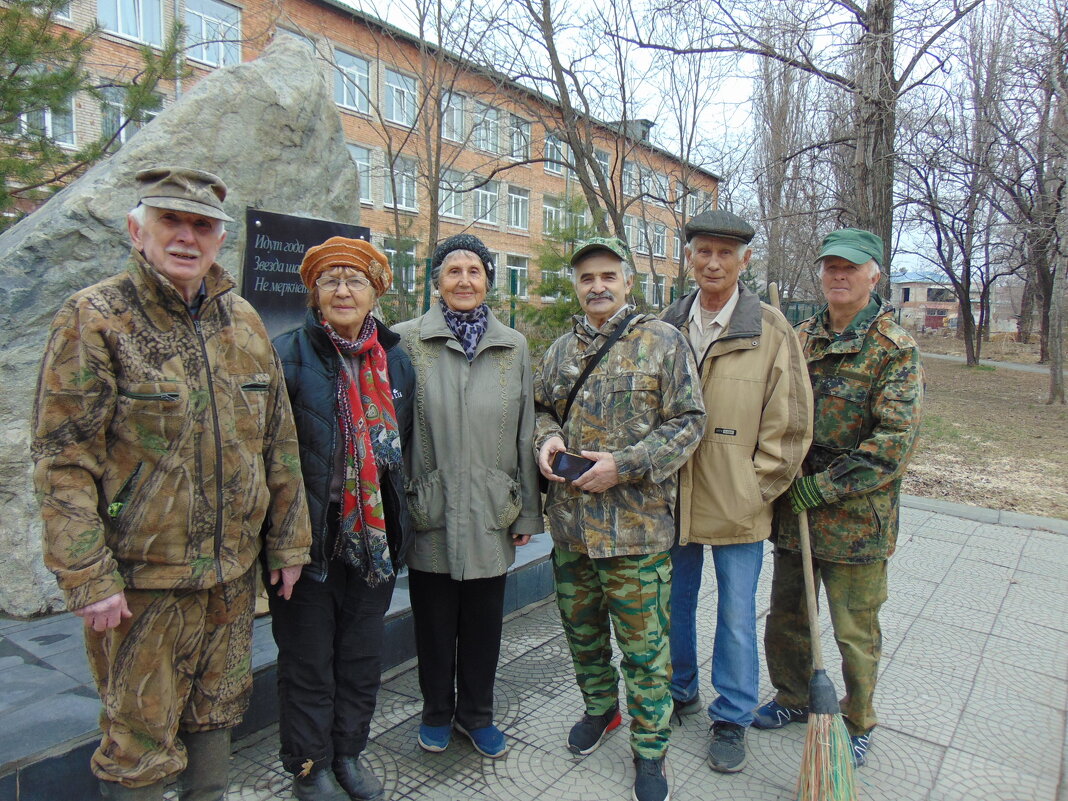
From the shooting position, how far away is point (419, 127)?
36.5 feet

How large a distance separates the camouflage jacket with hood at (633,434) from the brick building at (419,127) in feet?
11.0

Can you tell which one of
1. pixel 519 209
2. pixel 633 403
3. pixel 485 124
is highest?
pixel 519 209

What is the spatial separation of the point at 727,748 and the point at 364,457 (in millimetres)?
1714

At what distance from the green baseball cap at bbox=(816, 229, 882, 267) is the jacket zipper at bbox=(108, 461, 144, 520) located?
2294 millimetres

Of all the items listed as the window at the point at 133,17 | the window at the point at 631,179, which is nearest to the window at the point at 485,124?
the window at the point at 631,179

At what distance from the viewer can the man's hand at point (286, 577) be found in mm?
2166

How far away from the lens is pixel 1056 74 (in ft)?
38.1

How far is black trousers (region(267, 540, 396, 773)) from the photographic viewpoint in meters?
2.31

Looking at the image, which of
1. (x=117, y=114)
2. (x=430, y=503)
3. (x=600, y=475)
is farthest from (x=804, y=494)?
(x=117, y=114)

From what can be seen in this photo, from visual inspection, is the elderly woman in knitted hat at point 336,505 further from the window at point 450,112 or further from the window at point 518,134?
the window at point 518,134

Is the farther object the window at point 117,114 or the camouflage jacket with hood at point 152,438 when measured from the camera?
the window at point 117,114

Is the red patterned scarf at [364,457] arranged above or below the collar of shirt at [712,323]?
below

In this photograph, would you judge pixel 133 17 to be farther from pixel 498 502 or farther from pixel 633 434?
pixel 633 434

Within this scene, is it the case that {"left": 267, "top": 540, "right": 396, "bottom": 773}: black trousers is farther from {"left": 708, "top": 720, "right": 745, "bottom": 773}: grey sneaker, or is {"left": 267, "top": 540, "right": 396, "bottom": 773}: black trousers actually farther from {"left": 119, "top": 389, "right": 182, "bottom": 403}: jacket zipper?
{"left": 708, "top": 720, "right": 745, "bottom": 773}: grey sneaker
